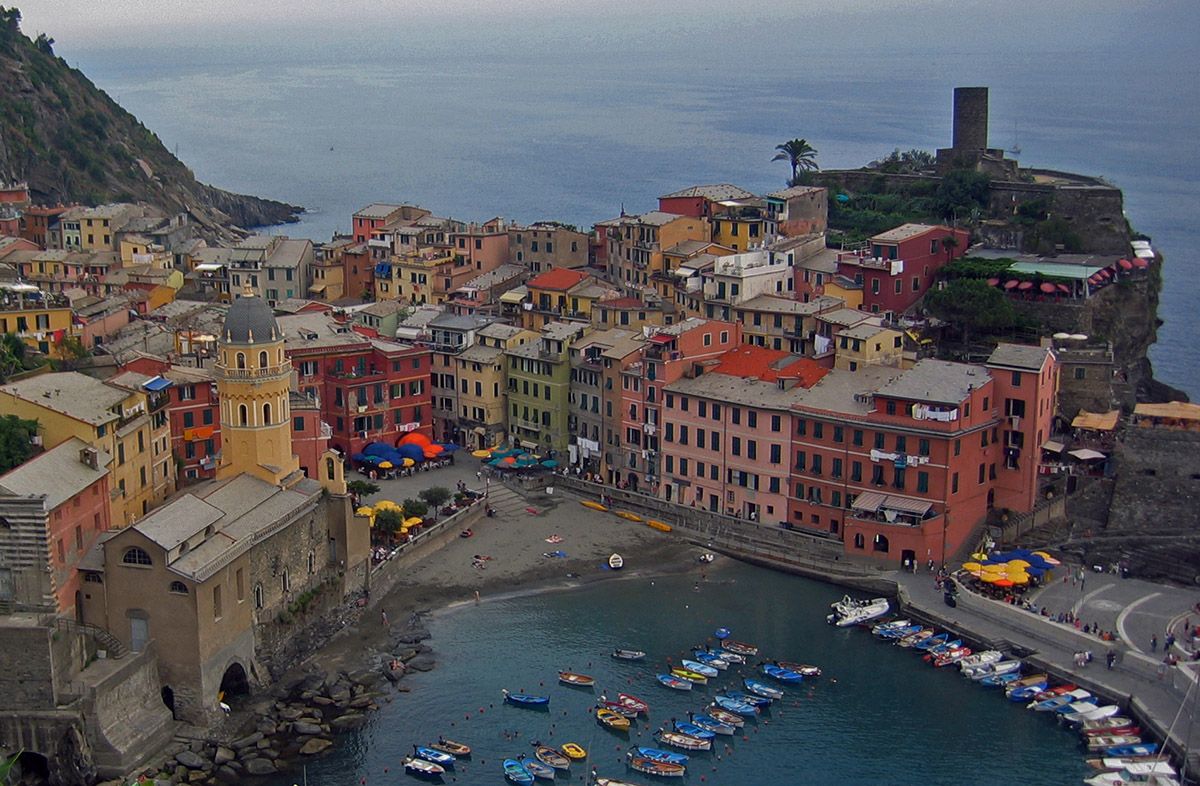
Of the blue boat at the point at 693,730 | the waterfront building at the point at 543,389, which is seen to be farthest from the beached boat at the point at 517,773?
the waterfront building at the point at 543,389

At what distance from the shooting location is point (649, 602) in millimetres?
65562

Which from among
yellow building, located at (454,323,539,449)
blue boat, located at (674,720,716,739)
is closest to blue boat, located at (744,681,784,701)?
blue boat, located at (674,720,716,739)

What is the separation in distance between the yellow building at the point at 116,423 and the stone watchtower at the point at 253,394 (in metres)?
3.54

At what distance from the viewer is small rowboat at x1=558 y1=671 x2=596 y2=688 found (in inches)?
2261

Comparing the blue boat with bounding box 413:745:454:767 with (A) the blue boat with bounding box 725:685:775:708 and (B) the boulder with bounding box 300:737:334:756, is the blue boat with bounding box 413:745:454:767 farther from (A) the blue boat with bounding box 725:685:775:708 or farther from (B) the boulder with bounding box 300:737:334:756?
(A) the blue boat with bounding box 725:685:775:708

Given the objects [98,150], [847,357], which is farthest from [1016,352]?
[98,150]

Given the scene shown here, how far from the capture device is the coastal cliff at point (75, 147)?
462 ft

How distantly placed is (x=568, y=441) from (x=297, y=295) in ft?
106

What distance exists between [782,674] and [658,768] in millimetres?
9040

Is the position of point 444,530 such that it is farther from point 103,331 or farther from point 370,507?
point 103,331

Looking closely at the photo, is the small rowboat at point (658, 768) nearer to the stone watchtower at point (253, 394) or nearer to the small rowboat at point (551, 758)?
the small rowboat at point (551, 758)

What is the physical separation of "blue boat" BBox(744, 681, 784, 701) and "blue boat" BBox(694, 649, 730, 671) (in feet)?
5.77

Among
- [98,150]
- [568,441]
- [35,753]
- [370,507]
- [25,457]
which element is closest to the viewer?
[35,753]

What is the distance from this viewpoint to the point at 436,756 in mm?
51719
